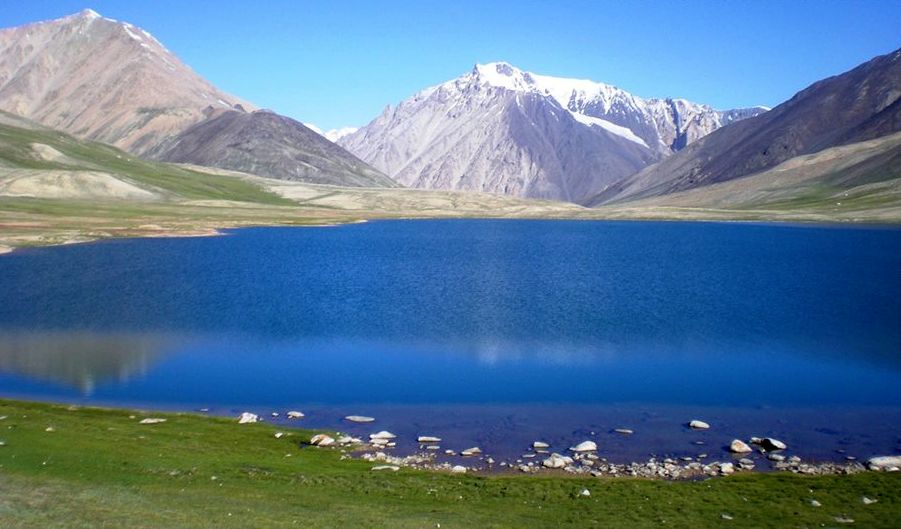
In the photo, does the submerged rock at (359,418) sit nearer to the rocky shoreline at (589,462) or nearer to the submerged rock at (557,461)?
the rocky shoreline at (589,462)

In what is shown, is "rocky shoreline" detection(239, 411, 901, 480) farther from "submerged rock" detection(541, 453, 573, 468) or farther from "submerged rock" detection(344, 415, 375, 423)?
"submerged rock" detection(344, 415, 375, 423)

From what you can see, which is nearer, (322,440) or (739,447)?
(739,447)

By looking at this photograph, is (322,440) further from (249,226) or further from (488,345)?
(249,226)

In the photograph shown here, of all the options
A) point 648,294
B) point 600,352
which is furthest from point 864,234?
point 600,352

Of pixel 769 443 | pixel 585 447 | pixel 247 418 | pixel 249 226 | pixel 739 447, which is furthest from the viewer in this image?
pixel 249 226

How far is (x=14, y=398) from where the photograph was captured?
32406 millimetres

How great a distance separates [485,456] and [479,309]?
104 ft

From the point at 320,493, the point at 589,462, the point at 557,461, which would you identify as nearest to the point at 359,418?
the point at 557,461

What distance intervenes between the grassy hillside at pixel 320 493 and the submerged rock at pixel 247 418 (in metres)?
3.51

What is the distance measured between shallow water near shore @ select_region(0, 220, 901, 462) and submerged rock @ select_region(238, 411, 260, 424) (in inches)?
67.7

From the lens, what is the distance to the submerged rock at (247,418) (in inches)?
1165

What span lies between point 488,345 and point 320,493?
25166mm

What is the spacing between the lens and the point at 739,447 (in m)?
26.2

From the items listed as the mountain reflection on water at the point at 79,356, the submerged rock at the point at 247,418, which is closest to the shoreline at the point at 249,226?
the mountain reflection on water at the point at 79,356
